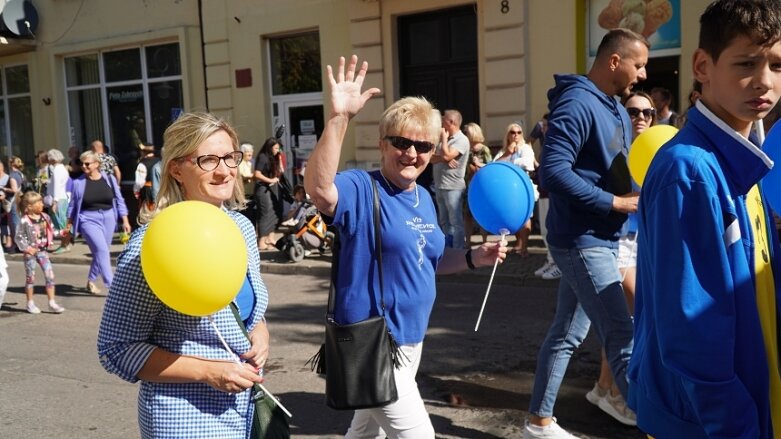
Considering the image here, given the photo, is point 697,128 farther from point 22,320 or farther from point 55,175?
point 55,175

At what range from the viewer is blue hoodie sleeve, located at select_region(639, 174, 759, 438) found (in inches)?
65.4

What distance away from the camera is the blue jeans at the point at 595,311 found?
11.5 ft

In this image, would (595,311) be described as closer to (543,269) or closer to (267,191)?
(543,269)

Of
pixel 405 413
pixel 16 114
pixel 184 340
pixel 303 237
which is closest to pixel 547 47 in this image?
pixel 303 237

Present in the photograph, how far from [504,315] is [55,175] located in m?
9.19

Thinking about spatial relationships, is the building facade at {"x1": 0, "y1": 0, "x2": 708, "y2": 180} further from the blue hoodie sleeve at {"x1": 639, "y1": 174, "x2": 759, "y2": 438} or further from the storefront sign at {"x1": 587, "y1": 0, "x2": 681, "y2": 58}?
the blue hoodie sleeve at {"x1": 639, "y1": 174, "x2": 759, "y2": 438}

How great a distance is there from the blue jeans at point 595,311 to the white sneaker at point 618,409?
1.88ft

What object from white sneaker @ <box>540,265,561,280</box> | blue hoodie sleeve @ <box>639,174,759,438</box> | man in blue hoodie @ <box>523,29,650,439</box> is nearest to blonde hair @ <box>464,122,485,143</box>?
Result: white sneaker @ <box>540,265,561,280</box>

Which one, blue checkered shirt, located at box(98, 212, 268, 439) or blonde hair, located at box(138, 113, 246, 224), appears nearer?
blue checkered shirt, located at box(98, 212, 268, 439)

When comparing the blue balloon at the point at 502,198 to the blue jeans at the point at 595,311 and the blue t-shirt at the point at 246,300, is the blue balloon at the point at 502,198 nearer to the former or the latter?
the blue jeans at the point at 595,311

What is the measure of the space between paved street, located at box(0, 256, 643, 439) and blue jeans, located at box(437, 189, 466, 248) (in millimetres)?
1828

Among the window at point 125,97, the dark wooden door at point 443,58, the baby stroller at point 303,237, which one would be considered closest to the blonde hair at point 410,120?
the baby stroller at point 303,237

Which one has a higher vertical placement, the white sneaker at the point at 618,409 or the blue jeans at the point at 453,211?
the blue jeans at the point at 453,211

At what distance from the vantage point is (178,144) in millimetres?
2348
